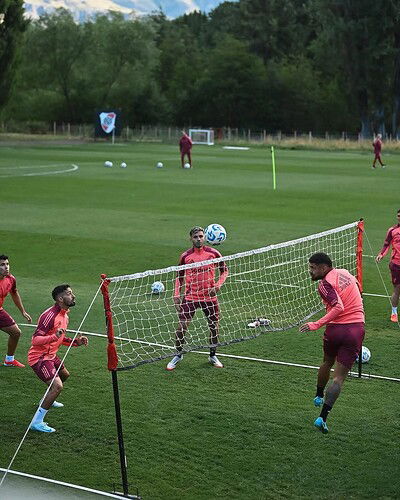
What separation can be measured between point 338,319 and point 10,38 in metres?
66.1

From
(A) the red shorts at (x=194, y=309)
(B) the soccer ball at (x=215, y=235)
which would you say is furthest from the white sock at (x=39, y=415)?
Answer: (B) the soccer ball at (x=215, y=235)

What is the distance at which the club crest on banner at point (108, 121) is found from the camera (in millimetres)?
88250

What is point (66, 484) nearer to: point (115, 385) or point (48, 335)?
point (115, 385)

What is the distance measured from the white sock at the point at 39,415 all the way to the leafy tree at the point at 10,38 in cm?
6404

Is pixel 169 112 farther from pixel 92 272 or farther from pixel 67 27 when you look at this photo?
pixel 92 272

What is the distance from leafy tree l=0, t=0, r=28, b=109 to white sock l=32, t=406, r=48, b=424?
6404 cm

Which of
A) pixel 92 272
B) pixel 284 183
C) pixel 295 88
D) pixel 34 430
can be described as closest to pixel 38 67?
pixel 295 88

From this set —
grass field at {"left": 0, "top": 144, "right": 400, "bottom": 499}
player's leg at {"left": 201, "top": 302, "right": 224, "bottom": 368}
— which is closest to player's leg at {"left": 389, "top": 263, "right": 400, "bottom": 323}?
grass field at {"left": 0, "top": 144, "right": 400, "bottom": 499}

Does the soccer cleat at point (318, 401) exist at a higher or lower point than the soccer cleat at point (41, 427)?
higher

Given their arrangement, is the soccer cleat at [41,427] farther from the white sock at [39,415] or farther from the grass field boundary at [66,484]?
the grass field boundary at [66,484]

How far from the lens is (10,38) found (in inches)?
2832

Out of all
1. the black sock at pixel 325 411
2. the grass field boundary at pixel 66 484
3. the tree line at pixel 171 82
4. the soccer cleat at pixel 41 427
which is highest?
the tree line at pixel 171 82

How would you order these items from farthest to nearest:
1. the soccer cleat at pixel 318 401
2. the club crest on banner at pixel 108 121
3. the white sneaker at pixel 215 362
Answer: the club crest on banner at pixel 108 121 < the white sneaker at pixel 215 362 < the soccer cleat at pixel 318 401

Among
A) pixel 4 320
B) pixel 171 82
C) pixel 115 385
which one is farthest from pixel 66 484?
pixel 171 82
